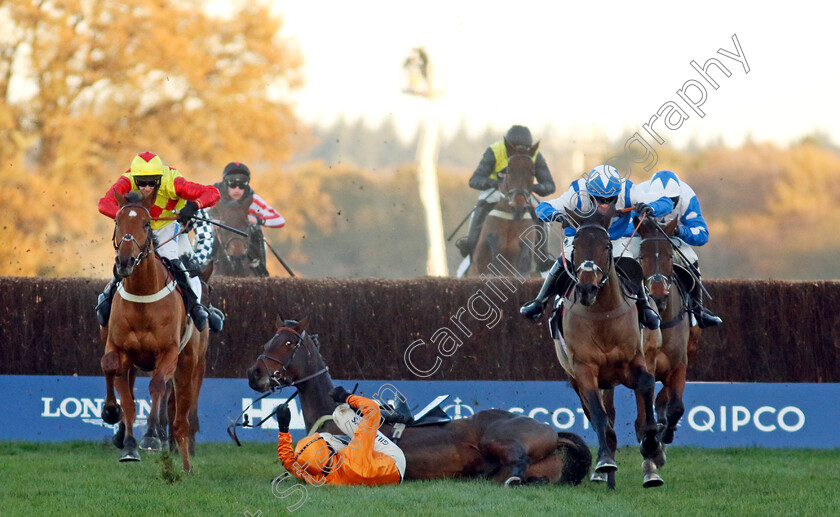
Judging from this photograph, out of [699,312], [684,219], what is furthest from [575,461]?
[684,219]

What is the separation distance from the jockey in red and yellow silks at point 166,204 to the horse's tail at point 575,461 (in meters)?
2.77

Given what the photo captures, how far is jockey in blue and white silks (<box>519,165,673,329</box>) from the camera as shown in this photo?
7.35 meters

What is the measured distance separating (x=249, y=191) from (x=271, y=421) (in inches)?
165

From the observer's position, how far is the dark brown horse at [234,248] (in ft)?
42.8

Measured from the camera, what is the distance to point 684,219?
858cm

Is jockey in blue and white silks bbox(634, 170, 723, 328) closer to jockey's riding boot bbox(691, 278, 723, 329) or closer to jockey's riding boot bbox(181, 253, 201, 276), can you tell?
jockey's riding boot bbox(691, 278, 723, 329)

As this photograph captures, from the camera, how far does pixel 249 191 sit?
13.3 metres

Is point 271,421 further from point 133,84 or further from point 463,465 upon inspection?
point 133,84

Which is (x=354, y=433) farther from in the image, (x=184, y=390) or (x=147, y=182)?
(x=147, y=182)

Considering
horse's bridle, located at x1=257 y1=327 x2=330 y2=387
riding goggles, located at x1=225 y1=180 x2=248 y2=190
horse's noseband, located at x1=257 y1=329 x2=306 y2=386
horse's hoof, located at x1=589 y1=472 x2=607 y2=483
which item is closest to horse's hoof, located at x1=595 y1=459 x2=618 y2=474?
horse's hoof, located at x1=589 y1=472 x2=607 y2=483

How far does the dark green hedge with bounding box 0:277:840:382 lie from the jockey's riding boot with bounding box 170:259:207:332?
2.39 meters

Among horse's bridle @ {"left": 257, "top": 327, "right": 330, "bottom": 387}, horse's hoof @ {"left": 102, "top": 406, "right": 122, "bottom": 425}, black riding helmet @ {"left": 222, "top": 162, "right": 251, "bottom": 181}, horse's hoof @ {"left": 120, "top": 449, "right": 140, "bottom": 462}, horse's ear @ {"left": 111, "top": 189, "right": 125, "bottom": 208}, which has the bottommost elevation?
horse's hoof @ {"left": 120, "top": 449, "right": 140, "bottom": 462}

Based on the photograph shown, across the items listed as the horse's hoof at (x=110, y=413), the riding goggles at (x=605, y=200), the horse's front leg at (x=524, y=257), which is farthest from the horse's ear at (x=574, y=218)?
the horse's front leg at (x=524, y=257)

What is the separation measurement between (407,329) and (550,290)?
2.82m
